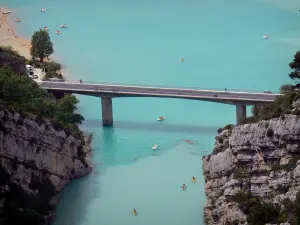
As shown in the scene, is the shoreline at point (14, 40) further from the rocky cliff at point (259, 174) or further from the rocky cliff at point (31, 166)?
the rocky cliff at point (259, 174)

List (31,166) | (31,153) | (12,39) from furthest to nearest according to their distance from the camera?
(12,39) → (31,153) → (31,166)

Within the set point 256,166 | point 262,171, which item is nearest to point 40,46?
point 256,166

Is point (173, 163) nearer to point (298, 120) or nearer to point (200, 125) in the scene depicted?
point (200, 125)

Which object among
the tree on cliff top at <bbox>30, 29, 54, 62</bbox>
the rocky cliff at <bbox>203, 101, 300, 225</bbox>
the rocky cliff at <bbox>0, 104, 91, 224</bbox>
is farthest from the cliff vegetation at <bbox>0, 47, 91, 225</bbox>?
the tree on cliff top at <bbox>30, 29, 54, 62</bbox>

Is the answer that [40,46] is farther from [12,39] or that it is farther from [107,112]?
[107,112]

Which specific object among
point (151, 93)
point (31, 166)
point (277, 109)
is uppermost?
point (277, 109)

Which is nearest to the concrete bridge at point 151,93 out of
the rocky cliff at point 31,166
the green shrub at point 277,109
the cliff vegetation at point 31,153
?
the cliff vegetation at point 31,153

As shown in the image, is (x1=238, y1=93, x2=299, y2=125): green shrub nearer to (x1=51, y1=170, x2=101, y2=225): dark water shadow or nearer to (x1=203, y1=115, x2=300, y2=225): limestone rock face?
(x1=203, y1=115, x2=300, y2=225): limestone rock face

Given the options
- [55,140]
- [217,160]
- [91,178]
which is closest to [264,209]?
[217,160]
